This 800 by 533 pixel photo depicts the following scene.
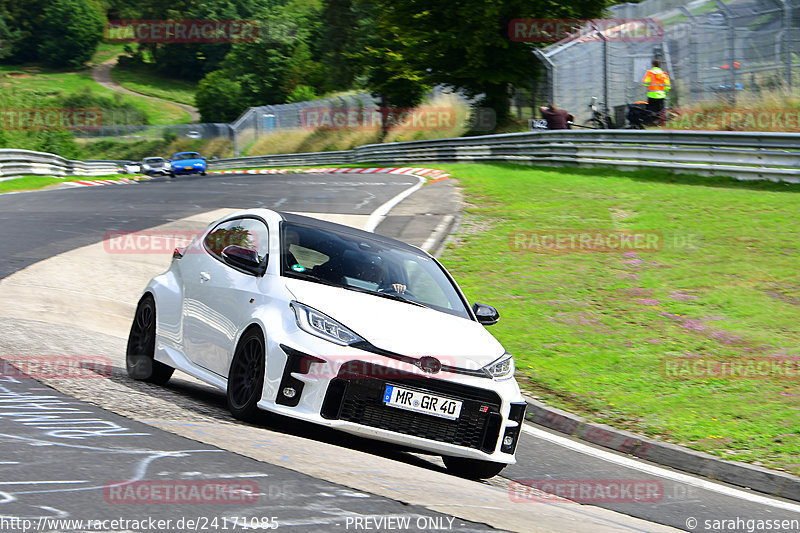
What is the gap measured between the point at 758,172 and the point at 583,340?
1182cm

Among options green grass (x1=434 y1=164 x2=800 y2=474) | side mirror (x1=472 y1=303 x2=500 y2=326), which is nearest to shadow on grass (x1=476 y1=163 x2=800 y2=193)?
green grass (x1=434 y1=164 x2=800 y2=474)

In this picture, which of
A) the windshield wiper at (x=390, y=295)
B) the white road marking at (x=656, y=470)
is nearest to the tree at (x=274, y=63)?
the white road marking at (x=656, y=470)

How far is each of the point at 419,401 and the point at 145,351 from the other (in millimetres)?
3063

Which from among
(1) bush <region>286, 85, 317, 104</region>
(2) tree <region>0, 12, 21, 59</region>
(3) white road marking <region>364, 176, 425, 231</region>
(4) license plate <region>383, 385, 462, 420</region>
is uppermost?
(2) tree <region>0, 12, 21, 59</region>

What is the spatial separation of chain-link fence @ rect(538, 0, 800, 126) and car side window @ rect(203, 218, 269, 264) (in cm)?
1911

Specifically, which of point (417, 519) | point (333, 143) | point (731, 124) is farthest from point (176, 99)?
point (417, 519)

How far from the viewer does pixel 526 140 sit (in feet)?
101

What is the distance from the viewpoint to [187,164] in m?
49.2

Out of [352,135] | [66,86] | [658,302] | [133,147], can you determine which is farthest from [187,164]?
[66,86]

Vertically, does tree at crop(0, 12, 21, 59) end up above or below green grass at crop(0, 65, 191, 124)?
above

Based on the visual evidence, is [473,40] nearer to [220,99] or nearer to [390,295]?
[390,295]

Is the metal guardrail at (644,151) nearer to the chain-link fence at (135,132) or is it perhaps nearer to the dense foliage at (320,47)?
the dense foliage at (320,47)

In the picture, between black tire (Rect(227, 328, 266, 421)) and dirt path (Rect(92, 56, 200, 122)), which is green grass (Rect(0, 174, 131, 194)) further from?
dirt path (Rect(92, 56, 200, 122))

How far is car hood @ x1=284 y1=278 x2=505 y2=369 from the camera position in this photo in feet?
20.1
